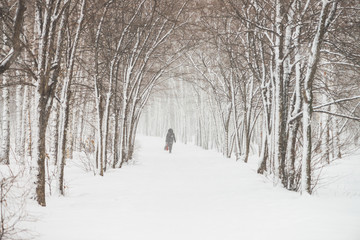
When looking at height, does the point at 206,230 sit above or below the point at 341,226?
below

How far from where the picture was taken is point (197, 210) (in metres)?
4.14

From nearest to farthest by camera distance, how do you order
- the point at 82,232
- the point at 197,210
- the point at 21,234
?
the point at 21,234
the point at 82,232
the point at 197,210

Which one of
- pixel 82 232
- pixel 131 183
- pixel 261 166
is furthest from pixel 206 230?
pixel 261 166

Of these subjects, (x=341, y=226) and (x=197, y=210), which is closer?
(x=341, y=226)

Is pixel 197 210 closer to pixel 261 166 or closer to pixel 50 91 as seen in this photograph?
pixel 50 91

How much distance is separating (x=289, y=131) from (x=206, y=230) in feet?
12.6

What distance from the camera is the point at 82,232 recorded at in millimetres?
3039

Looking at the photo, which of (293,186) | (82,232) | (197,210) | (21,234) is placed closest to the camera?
Result: (21,234)

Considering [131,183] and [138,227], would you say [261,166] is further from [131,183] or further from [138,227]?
[138,227]

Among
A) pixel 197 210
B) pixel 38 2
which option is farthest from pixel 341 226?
pixel 38 2

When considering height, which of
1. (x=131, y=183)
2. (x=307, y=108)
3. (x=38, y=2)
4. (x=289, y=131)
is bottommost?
(x=131, y=183)

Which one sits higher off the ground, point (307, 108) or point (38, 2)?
point (38, 2)

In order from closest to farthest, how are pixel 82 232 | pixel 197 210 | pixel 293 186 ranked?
pixel 82 232 < pixel 197 210 < pixel 293 186

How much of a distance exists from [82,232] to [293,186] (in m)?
4.82
